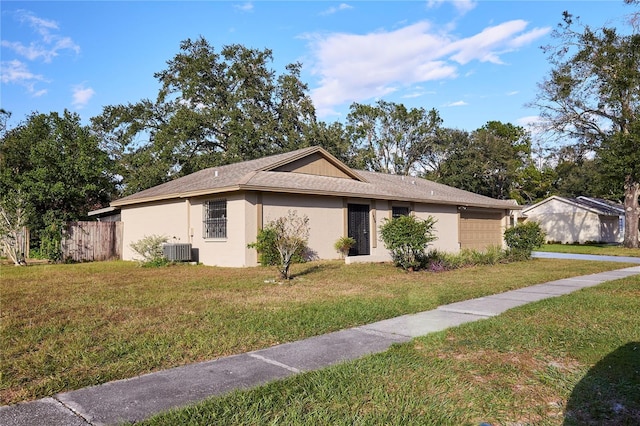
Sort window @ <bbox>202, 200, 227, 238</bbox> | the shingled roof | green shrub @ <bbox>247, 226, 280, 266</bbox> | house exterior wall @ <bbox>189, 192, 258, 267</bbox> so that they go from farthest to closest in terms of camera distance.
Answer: window @ <bbox>202, 200, 227, 238</bbox>
the shingled roof
house exterior wall @ <bbox>189, 192, 258, 267</bbox>
green shrub @ <bbox>247, 226, 280, 266</bbox>

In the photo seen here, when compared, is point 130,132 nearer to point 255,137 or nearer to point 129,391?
point 255,137

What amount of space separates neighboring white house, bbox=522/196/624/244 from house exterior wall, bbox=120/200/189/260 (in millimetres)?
29014

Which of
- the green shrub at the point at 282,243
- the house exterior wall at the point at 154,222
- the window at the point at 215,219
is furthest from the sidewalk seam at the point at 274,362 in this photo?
the house exterior wall at the point at 154,222

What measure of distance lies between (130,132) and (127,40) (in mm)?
20341

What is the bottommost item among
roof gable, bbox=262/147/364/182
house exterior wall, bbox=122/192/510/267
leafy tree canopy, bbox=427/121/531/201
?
house exterior wall, bbox=122/192/510/267

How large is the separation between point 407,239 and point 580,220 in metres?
28.9

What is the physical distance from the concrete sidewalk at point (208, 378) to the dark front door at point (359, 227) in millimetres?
10401

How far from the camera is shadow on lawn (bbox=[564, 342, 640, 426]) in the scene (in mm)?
3005

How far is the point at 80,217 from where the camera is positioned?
68.5ft

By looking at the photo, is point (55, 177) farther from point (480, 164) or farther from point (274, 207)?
point (480, 164)

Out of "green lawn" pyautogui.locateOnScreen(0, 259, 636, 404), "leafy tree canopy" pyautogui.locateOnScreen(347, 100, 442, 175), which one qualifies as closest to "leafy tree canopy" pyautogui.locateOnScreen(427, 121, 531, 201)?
"leafy tree canopy" pyautogui.locateOnScreen(347, 100, 442, 175)

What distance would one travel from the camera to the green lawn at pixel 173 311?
13.8 ft

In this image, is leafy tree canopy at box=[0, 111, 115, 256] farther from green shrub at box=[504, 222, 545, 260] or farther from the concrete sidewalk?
green shrub at box=[504, 222, 545, 260]

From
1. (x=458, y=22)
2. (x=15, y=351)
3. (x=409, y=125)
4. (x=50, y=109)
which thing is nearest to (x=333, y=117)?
(x=409, y=125)
